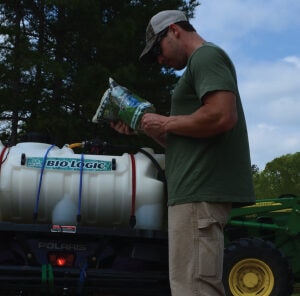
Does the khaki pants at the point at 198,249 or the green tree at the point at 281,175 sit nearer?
the khaki pants at the point at 198,249

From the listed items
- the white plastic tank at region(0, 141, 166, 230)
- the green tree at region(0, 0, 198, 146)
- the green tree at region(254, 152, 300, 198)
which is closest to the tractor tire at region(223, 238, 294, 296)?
the white plastic tank at region(0, 141, 166, 230)

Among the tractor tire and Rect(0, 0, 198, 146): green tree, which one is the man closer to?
the tractor tire

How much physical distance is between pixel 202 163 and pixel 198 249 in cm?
38

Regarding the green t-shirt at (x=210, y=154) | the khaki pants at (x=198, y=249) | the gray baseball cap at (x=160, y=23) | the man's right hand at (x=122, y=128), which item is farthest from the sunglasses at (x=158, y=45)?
the khaki pants at (x=198, y=249)

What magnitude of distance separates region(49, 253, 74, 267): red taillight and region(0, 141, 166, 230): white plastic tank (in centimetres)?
26

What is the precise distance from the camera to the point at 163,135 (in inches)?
121

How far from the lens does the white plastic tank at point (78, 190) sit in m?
4.47

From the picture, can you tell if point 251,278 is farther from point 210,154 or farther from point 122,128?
point 210,154

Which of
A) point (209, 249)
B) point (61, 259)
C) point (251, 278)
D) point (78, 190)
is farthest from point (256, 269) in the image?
point (209, 249)

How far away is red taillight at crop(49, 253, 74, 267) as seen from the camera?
464cm

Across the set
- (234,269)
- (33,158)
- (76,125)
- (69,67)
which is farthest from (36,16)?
(33,158)

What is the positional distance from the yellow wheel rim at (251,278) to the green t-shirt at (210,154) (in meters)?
4.26

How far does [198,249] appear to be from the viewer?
9.20 feet

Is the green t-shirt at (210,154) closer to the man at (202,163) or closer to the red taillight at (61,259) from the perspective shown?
the man at (202,163)
